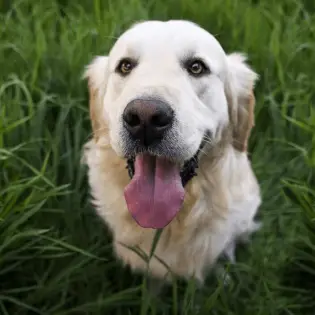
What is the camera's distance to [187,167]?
227 centimetres

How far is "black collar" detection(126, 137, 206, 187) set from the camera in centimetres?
226

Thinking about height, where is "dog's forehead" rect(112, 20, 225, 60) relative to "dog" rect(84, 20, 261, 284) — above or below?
above

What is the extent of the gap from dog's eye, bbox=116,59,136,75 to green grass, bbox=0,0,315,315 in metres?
0.54

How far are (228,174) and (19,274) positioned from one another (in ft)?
3.17

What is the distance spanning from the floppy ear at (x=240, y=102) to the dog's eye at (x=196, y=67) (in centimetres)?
24

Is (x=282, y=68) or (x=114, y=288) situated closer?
(x=114, y=288)

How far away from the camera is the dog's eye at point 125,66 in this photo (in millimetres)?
2292

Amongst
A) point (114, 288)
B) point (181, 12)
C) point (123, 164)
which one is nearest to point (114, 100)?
point (123, 164)

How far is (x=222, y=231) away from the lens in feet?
8.32

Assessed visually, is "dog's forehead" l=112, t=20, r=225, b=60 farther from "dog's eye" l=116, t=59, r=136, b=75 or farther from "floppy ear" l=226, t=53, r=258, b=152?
"floppy ear" l=226, t=53, r=258, b=152

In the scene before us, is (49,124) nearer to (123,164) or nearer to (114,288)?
(123,164)

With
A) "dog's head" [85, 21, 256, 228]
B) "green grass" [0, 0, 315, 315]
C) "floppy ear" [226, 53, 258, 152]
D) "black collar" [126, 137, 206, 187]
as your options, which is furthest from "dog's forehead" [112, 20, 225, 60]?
"green grass" [0, 0, 315, 315]

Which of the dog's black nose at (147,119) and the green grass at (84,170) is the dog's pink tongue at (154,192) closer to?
the dog's black nose at (147,119)

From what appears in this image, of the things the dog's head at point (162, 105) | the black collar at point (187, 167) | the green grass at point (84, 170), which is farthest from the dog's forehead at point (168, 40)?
the green grass at point (84, 170)
